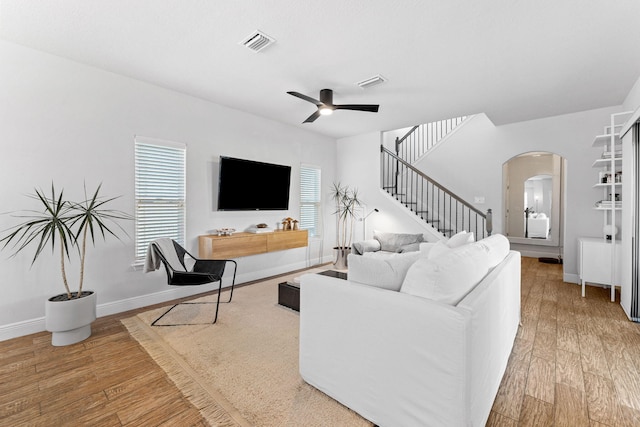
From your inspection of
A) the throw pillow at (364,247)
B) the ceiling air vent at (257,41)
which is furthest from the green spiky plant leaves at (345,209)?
the ceiling air vent at (257,41)

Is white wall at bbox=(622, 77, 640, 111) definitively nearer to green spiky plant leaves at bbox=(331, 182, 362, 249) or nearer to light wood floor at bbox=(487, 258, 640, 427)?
light wood floor at bbox=(487, 258, 640, 427)

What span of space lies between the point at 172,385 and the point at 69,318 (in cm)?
132

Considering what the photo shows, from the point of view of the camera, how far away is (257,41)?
103 inches

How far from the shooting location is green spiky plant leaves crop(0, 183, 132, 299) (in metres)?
2.59

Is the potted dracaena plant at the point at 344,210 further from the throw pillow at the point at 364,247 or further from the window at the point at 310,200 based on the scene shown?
the throw pillow at the point at 364,247

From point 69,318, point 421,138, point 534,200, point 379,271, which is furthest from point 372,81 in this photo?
point 534,200

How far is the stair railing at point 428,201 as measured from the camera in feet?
19.9

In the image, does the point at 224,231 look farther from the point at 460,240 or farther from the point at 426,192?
the point at 426,192

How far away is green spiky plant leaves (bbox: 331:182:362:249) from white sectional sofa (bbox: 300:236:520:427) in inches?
164

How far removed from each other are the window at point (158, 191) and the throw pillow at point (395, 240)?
3458 mm

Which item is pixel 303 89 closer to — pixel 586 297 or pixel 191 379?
pixel 191 379

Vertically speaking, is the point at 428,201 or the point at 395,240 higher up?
the point at 428,201

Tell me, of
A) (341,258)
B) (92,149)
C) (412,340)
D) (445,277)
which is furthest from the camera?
(341,258)

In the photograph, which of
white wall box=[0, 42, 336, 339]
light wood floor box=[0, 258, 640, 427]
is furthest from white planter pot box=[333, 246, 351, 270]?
light wood floor box=[0, 258, 640, 427]
